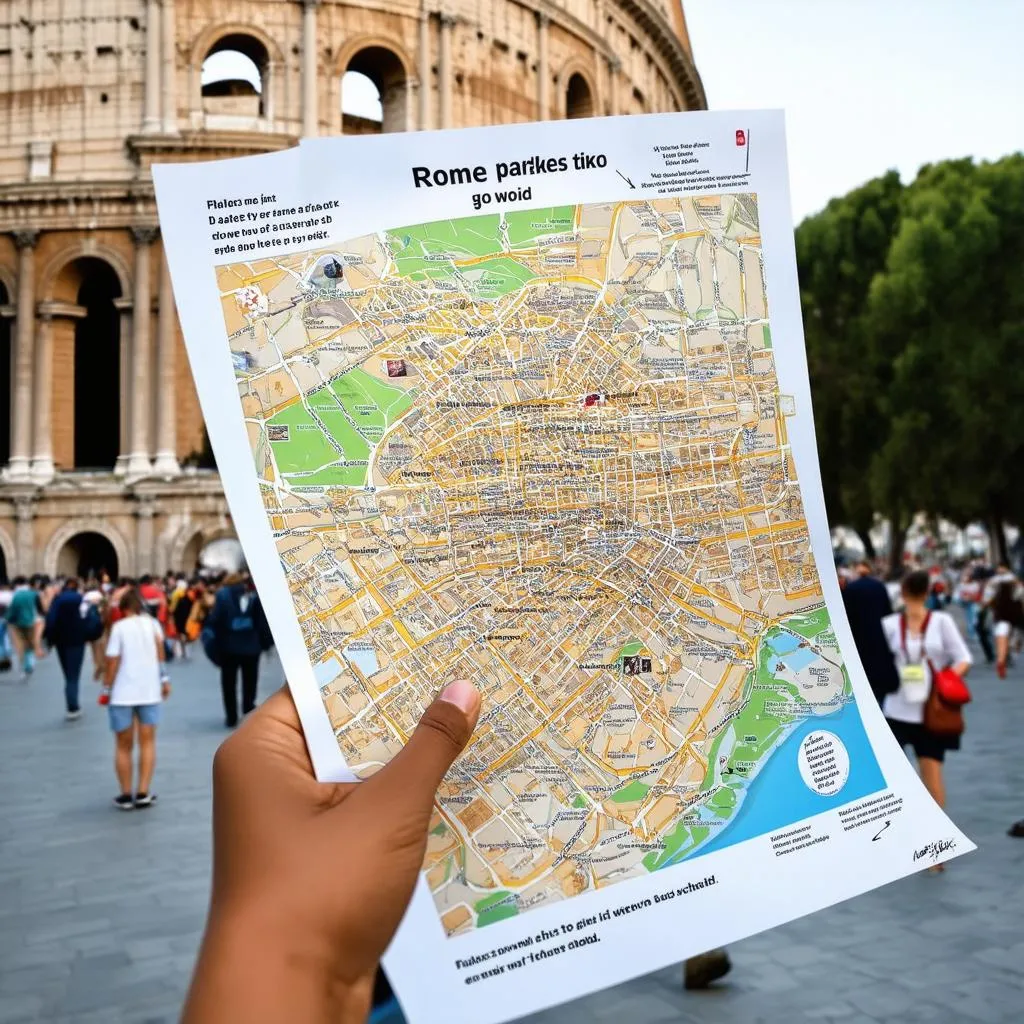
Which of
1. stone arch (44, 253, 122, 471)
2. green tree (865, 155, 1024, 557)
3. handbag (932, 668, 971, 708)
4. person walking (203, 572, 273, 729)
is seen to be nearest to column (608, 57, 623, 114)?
green tree (865, 155, 1024, 557)

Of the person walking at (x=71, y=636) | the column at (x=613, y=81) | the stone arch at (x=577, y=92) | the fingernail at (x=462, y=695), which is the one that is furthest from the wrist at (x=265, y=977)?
the column at (x=613, y=81)

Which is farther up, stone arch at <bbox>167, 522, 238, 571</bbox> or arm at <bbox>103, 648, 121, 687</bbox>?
stone arch at <bbox>167, 522, 238, 571</bbox>

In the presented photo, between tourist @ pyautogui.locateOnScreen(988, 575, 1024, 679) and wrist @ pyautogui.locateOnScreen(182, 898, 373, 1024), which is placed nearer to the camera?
wrist @ pyautogui.locateOnScreen(182, 898, 373, 1024)

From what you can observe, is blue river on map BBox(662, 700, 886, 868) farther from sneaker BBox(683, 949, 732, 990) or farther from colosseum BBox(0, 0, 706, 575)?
colosseum BBox(0, 0, 706, 575)

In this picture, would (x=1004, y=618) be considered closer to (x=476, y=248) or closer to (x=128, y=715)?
(x=128, y=715)

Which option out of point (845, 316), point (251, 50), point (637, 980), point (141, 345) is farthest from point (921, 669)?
point (251, 50)

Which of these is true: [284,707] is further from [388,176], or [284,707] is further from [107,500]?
[107,500]
